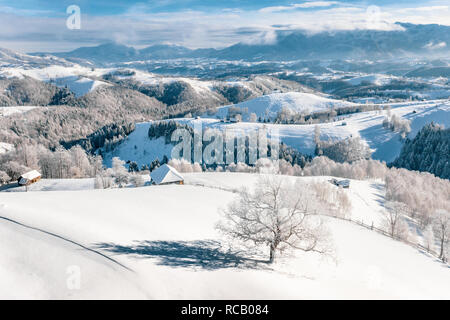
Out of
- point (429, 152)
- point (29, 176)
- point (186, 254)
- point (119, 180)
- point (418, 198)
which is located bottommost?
point (418, 198)

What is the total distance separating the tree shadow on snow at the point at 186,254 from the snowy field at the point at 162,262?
2.8 inches

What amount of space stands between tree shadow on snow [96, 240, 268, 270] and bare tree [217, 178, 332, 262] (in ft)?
6.01

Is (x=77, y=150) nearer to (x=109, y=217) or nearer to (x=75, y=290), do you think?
(x=109, y=217)

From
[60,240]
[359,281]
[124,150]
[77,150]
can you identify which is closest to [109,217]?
[60,240]

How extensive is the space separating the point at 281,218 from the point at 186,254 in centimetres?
736

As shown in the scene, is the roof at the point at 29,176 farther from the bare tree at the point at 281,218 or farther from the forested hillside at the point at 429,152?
the forested hillside at the point at 429,152

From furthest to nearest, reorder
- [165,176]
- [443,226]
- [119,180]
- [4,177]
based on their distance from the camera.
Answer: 1. [4,177]
2. [119,180]
3. [165,176]
4. [443,226]

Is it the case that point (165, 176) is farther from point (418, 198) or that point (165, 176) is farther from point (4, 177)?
point (418, 198)

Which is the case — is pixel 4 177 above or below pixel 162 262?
below

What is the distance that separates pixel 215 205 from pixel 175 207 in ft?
21.2

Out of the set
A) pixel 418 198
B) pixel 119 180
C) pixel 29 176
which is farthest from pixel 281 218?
pixel 418 198

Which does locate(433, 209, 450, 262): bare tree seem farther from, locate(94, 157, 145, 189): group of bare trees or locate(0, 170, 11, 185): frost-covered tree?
locate(0, 170, 11, 185): frost-covered tree

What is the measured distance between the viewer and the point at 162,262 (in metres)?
18.6

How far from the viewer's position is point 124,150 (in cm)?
19325
